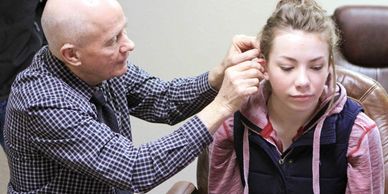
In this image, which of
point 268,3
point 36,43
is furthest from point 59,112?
point 268,3

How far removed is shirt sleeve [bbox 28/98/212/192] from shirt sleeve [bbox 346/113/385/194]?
0.41 metres

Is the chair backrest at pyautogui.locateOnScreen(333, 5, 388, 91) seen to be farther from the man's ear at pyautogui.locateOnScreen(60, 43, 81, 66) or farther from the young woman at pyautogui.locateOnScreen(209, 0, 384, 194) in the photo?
the man's ear at pyautogui.locateOnScreen(60, 43, 81, 66)

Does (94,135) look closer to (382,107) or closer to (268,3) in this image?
(382,107)

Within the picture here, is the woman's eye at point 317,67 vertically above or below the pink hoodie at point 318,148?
above

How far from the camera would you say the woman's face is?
1.46 m

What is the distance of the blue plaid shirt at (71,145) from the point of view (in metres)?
1.45

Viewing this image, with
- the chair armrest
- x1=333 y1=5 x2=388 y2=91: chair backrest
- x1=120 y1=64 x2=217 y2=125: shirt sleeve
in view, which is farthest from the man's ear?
x1=333 y1=5 x2=388 y2=91: chair backrest

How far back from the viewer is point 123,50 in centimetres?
153

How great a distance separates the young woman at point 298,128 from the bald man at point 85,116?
102mm

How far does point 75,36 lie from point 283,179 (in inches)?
27.6

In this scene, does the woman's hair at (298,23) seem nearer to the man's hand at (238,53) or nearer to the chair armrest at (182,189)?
the man's hand at (238,53)

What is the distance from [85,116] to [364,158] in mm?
753

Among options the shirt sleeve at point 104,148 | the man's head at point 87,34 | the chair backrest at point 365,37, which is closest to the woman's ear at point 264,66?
the shirt sleeve at point 104,148

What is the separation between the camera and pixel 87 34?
146 centimetres
